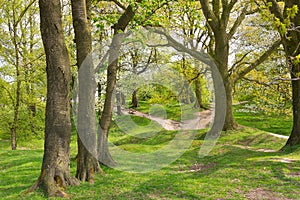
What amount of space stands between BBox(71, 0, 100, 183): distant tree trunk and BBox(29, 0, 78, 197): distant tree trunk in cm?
133

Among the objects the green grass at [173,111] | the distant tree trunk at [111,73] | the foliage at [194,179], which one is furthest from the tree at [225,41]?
the green grass at [173,111]

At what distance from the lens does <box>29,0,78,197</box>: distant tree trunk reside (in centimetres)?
864

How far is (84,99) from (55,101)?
5.31 feet

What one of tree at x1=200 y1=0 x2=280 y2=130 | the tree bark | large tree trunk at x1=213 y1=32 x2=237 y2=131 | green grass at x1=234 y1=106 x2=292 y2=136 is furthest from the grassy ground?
green grass at x1=234 y1=106 x2=292 y2=136

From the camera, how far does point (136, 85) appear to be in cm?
3123

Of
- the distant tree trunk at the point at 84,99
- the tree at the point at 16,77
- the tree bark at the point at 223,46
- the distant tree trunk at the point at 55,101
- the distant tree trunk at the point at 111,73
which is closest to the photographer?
the distant tree trunk at the point at 55,101

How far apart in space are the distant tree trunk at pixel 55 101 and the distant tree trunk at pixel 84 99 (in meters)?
1.33

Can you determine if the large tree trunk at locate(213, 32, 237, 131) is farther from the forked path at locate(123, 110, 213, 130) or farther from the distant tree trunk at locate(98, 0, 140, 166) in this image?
the distant tree trunk at locate(98, 0, 140, 166)

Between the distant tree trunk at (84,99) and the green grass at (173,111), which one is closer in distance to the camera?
the distant tree trunk at (84,99)

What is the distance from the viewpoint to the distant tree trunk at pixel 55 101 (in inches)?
340

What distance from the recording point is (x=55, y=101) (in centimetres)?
877

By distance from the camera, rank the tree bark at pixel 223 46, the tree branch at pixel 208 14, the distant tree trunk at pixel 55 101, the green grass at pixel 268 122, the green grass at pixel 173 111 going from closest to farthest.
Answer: the distant tree trunk at pixel 55 101 < the tree branch at pixel 208 14 < the tree bark at pixel 223 46 < the green grass at pixel 268 122 < the green grass at pixel 173 111

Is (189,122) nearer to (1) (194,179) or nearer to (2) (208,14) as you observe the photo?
(2) (208,14)

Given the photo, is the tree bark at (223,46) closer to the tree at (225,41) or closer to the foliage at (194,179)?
the tree at (225,41)
